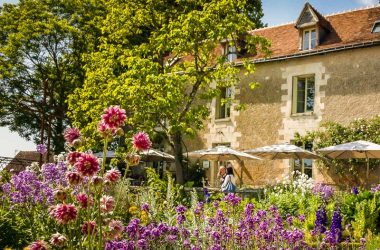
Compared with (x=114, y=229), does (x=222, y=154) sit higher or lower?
higher

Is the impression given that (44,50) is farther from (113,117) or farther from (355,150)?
(113,117)

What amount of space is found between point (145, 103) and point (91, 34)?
404 inches

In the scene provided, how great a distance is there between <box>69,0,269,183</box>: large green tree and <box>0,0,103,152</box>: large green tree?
6.31 m

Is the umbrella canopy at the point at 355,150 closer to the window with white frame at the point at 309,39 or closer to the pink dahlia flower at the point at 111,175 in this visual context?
the window with white frame at the point at 309,39

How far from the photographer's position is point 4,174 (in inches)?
301

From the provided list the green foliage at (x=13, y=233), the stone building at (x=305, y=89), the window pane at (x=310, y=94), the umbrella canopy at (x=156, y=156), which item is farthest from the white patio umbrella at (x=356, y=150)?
the green foliage at (x=13, y=233)

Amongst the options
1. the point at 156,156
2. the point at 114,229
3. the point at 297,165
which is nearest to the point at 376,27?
the point at 297,165

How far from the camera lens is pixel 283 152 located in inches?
572

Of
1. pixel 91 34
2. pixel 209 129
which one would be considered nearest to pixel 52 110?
pixel 91 34

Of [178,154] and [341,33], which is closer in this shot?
[178,154]

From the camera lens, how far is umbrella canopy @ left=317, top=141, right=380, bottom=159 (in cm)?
1309

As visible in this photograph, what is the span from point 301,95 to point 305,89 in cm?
29

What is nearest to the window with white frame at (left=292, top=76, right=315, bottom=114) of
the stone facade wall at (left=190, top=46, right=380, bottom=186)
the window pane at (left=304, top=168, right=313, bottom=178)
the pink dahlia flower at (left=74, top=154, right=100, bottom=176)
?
the stone facade wall at (left=190, top=46, right=380, bottom=186)

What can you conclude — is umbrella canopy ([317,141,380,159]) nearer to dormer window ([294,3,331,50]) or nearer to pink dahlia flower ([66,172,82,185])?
dormer window ([294,3,331,50])
